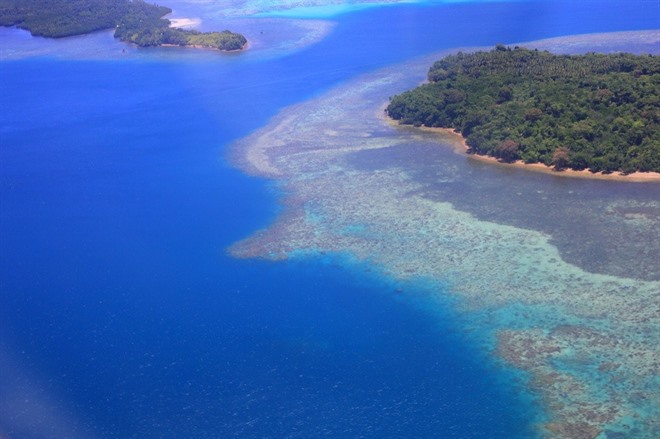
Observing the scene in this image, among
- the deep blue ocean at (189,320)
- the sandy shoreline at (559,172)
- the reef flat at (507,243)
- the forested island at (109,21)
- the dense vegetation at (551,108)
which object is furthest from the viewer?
the forested island at (109,21)

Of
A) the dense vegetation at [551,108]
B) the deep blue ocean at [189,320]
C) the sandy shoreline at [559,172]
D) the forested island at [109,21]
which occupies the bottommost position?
the deep blue ocean at [189,320]

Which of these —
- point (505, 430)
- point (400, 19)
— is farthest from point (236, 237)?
point (400, 19)

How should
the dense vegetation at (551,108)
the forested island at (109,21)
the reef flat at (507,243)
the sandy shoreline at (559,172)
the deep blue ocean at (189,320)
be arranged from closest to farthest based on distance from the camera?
the deep blue ocean at (189,320) < the reef flat at (507,243) < the sandy shoreline at (559,172) < the dense vegetation at (551,108) < the forested island at (109,21)

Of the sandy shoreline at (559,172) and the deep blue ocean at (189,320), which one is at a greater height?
the sandy shoreline at (559,172)

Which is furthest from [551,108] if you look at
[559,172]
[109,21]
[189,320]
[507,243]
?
[109,21]

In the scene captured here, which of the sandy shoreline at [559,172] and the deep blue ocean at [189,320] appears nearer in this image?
the deep blue ocean at [189,320]

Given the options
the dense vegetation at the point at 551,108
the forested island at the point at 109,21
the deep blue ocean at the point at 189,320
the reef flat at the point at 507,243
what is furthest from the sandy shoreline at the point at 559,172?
the forested island at the point at 109,21

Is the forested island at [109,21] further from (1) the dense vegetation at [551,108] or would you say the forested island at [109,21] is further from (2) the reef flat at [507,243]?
(2) the reef flat at [507,243]

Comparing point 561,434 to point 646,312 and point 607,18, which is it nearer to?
point 646,312
